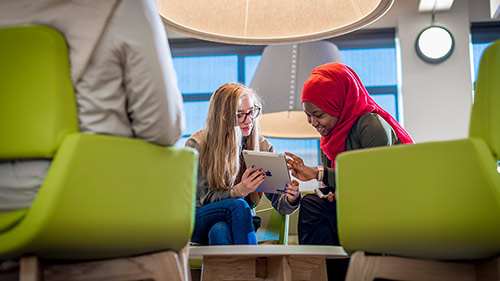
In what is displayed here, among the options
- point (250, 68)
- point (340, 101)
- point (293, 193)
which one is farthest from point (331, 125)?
point (250, 68)

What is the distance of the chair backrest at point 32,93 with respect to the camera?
3.55ft

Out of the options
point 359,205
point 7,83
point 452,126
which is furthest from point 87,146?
point 452,126

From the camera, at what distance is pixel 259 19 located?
2.21m

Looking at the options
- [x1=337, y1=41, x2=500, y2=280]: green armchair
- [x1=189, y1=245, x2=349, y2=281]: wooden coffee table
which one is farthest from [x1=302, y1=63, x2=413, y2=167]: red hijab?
[x1=337, y1=41, x2=500, y2=280]: green armchair

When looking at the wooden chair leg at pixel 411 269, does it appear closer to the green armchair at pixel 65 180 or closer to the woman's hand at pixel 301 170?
the green armchair at pixel 65 180

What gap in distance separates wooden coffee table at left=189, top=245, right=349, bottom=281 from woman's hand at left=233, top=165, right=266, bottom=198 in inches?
23.5

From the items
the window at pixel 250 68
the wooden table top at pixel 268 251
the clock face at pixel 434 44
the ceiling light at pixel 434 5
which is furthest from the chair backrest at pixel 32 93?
the clock face at pixel 434 44

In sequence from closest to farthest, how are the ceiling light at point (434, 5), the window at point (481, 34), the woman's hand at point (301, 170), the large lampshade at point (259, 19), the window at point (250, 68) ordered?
the large lampshade at point (259, 19), the woman's hand at point (301, 170), the ceiling light at point (434, 5), the window at point (481, 34), the window at point (250, 68)

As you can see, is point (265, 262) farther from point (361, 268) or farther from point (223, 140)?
point (223, 140)

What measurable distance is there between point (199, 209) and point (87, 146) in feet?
4.67

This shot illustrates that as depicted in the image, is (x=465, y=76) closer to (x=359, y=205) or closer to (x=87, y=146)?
(x=359, y=205)

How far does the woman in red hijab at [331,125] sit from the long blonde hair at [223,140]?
0.32 m

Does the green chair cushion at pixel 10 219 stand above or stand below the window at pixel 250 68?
below

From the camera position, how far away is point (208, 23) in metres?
2.20
